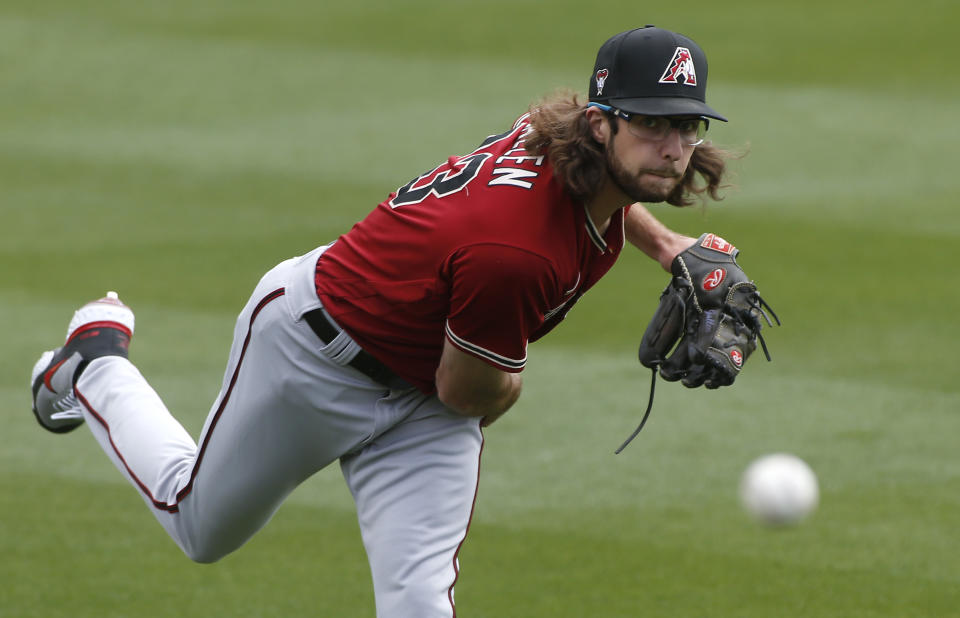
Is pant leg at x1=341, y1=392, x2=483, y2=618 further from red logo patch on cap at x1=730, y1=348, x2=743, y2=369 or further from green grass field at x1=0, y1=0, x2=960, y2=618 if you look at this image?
green grass field at x1=0, y1=0, x2=960, y2=618

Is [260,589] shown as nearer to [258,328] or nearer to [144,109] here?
[258,328]

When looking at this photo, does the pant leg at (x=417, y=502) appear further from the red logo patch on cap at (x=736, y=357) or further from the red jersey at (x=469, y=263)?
the red logo patch on cap at (x=736, y=357)

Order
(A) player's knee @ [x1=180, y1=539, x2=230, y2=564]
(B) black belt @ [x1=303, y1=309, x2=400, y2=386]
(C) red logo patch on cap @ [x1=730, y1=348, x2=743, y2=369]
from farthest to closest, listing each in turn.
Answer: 1. (A) player's knee @ [x1=180, y1=539, x2=230, y2=564]
2. (C) red logo patch on cap @ [x1=730, y1=348, x2=743, y2=369]
3. (B) black belt @ [x1=303, y1=309, x2=400, y2=386]

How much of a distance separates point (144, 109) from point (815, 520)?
33.3 feet

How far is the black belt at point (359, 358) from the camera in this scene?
4477mm

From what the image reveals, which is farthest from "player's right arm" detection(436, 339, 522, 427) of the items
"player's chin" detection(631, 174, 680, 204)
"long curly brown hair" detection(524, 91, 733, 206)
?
"player's chin" detection(631, 174, 680, 204)

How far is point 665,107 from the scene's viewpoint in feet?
13.4

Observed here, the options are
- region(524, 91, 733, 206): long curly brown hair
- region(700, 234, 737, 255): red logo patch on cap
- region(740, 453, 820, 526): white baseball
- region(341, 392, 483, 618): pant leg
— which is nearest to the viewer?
region(524, 91, 733, 206): long curly brown hair

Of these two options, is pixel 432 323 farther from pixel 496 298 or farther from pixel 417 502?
pixel 417 502

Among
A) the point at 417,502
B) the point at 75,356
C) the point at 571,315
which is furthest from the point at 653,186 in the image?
the point at 571,315

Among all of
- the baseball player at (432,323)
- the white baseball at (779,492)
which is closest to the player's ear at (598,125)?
the baseball player at (432,323)

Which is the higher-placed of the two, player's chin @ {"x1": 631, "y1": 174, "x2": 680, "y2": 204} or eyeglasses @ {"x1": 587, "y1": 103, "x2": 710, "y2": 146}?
eyeglasses @ {"x1": 587, "y1": 103, "x2": 710, "y2": 146}

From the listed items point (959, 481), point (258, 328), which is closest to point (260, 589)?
point (258, 328)

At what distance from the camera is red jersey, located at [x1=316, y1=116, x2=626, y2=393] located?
405cm
